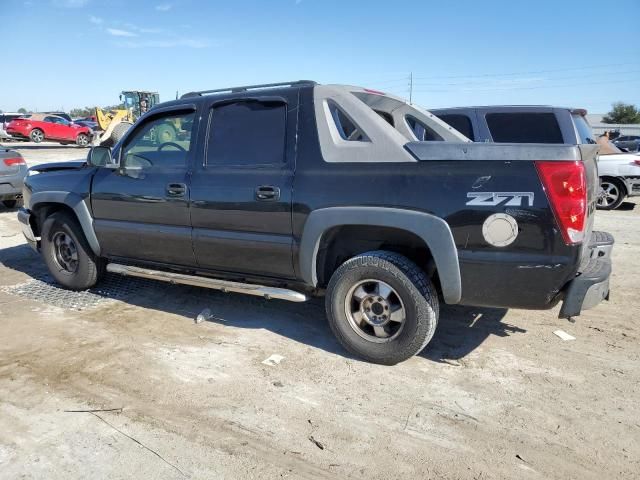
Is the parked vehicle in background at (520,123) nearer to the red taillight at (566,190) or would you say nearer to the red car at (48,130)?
the red taillight at (566,190)

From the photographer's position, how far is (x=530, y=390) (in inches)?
128

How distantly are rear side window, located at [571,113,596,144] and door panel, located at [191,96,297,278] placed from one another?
15.5ft

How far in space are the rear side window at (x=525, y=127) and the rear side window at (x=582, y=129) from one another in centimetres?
31

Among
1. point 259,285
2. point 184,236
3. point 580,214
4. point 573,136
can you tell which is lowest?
point 259,285

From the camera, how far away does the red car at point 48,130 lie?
28297 millimetres

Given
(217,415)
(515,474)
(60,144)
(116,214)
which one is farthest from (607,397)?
(60,144)

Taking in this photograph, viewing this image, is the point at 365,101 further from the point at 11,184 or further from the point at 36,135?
the point at 36,135

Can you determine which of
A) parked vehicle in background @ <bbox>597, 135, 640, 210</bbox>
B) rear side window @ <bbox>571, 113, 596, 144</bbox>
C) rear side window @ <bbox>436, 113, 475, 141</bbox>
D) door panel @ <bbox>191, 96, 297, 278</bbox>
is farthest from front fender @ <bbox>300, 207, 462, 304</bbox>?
parked vehicle in background @ <bbox>597, 135, 640, 210</bbox>

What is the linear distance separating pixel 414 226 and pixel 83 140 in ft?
98.1

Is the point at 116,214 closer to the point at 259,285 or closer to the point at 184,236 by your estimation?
the point at 184,236

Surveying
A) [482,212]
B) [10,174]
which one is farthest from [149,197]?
[10,174]

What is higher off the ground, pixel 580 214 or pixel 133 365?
pixel 580 214

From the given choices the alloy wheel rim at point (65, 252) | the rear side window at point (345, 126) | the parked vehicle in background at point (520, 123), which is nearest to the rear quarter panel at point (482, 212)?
the rear side window at point (345, 126)

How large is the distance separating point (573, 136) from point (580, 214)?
4200 mm
